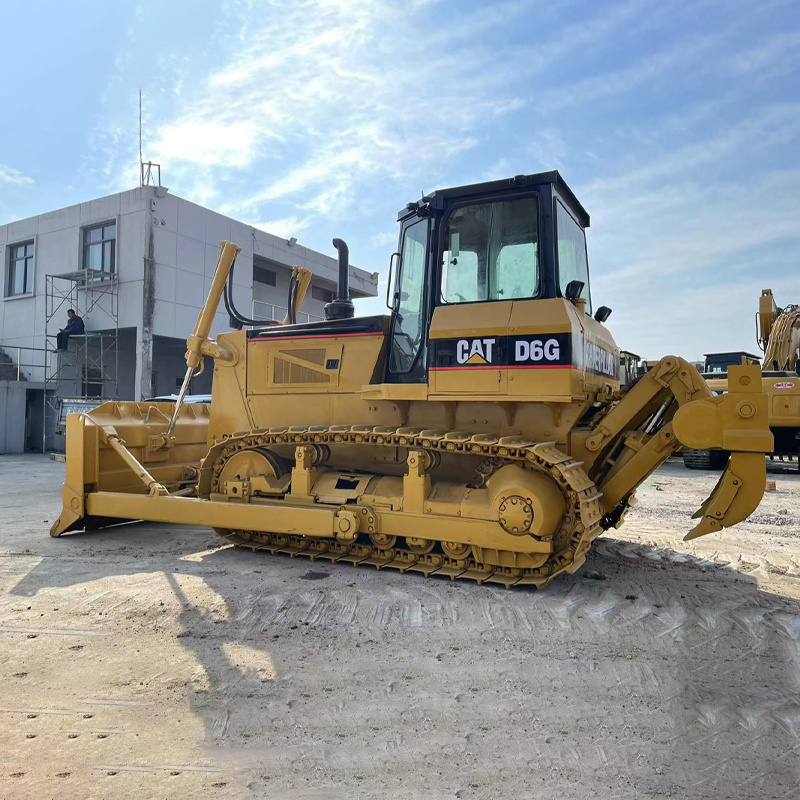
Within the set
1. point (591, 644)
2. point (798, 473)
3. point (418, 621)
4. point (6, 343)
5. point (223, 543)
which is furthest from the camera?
point (6, 343)

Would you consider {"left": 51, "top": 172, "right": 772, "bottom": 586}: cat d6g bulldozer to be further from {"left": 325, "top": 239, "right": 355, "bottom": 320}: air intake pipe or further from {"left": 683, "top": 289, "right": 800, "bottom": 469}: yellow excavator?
{"left": 683, "top": 289, "right": 800, "bottom": 469}: yellow excavator

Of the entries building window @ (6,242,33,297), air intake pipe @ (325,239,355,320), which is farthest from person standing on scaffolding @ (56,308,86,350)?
air intake pipe @ (325,239,355,320)

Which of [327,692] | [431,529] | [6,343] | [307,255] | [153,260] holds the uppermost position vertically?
[307,255]

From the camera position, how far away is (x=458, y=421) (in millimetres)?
5695

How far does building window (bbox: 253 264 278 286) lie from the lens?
2642 centimetres

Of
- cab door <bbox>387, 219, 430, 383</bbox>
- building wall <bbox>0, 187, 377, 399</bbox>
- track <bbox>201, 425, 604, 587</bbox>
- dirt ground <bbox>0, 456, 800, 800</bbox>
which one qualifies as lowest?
dirt ground <bbox>0, 456, 800, 800</bbox>

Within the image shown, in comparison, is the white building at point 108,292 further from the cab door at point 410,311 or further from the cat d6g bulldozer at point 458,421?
the cab door at point 410,311

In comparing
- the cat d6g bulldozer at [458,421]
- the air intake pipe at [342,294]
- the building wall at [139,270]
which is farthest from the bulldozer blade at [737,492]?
the building wall at [139,270]

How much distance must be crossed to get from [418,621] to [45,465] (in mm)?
14760

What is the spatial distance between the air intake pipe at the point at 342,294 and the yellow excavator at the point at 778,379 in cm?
851

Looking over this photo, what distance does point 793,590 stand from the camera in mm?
5125

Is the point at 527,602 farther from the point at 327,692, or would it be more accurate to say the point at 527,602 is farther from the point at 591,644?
the point at 327,692

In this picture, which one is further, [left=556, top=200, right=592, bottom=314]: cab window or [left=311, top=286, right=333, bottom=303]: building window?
[left=311, top=286, right=333, bottom=303]: building window

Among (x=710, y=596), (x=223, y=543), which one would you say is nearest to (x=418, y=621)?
(x=710, y=596)
